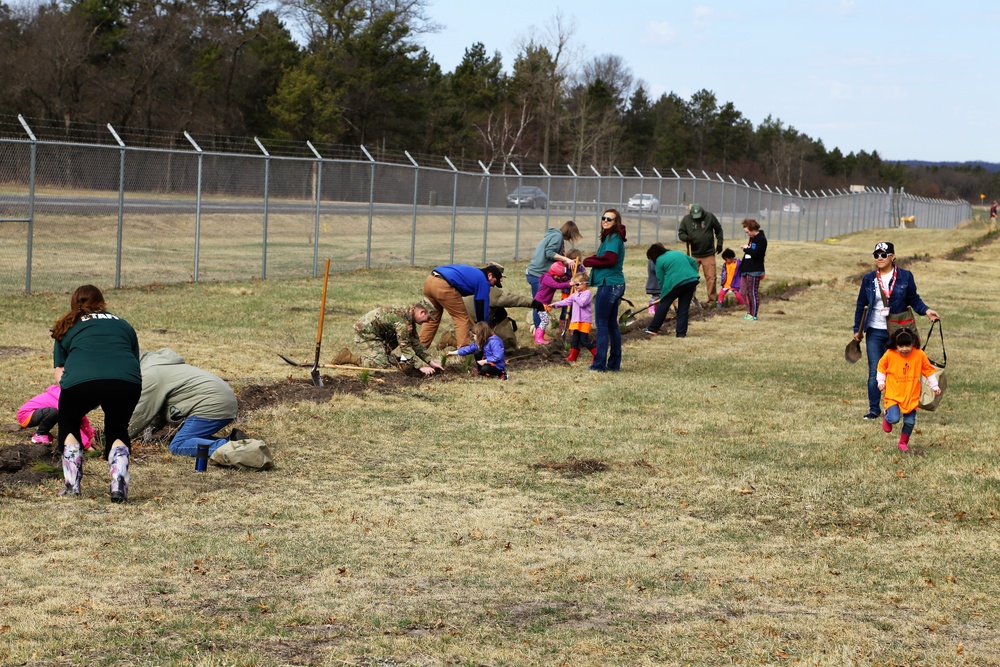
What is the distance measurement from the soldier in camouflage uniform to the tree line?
24.2 m

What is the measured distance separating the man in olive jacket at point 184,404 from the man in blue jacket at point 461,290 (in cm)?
427

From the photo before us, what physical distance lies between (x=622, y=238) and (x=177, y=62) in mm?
44157

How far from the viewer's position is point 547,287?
16.0 m

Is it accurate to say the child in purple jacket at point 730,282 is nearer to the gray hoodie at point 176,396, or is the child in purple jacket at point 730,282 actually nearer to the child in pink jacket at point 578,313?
the child in pink jacket at point 578,313

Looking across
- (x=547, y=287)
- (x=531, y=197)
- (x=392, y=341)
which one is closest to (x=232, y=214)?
(x=531, y=197)

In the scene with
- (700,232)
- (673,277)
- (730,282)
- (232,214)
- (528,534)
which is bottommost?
(528,534)

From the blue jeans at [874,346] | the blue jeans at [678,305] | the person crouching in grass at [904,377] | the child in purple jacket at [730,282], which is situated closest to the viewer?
the person crouching in grass at [904,377]

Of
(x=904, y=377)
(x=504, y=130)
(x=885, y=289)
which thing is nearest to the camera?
(x=904, y=377)

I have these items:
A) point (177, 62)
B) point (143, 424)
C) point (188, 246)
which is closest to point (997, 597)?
point (143, 424)

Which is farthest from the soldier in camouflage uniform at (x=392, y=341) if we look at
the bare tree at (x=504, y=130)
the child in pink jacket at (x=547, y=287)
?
the bare tree at (x=504, y=130)

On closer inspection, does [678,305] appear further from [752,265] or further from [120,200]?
[120,200]

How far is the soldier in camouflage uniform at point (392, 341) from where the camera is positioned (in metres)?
12.7

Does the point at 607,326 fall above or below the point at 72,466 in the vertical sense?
above

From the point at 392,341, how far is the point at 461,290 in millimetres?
939
